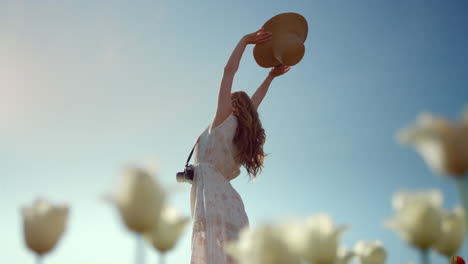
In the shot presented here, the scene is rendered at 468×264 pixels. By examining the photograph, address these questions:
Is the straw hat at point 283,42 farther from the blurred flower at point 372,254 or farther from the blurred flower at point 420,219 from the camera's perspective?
the blurred flower at point 420,219

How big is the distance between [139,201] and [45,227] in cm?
38

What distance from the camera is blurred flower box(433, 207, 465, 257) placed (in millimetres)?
1325

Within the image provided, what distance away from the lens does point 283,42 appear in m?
4.46

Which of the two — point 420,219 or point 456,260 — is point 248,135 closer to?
point 456,260

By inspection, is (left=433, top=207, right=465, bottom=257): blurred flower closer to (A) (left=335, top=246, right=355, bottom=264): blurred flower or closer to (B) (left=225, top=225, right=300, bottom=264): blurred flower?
(A) (left=335, top=246, right=355, bottom=264): blurred flower

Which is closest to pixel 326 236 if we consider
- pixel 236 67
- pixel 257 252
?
pixel 257 252

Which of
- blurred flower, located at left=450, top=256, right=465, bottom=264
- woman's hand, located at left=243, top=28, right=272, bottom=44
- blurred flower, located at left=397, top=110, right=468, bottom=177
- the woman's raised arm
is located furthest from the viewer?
woman's hand, located at left=243, top=28, right=272, bottom=44

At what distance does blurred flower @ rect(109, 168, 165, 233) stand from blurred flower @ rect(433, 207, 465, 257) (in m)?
0.87

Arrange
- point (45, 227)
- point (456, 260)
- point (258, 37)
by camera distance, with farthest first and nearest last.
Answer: point (258, 37) < point (456, 260) < point (45, 227)

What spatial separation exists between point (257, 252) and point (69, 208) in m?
0.68

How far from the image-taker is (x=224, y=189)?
395cm

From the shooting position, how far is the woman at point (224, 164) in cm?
375

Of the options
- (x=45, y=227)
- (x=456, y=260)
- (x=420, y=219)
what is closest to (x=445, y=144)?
(x=420, y=219)

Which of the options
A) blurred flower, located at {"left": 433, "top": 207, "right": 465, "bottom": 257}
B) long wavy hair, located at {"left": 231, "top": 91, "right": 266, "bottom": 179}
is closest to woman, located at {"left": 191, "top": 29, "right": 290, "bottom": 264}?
long wavy hair, located at {"left": 231, "top": 91, "right": 266, "bottom": 179}
